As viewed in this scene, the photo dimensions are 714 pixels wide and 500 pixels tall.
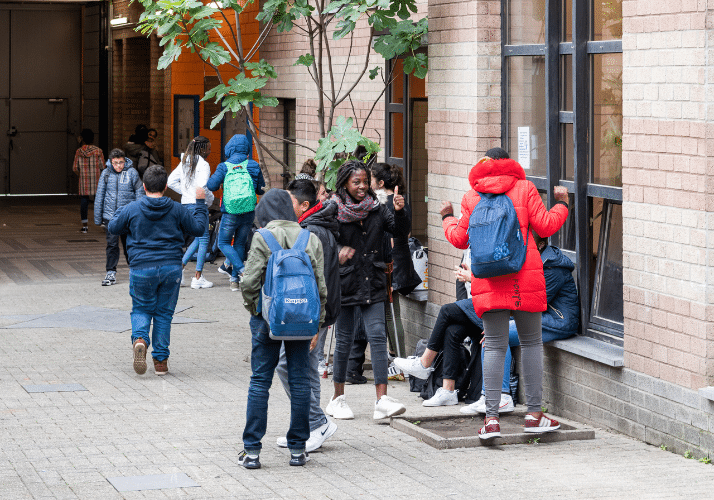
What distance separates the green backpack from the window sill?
631 cm

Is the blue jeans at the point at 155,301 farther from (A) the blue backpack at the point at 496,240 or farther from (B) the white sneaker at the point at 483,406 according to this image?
(A) the blue backpack at the point at 496,240

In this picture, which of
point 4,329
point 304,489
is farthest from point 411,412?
point 4,329

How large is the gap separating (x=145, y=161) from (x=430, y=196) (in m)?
11.0

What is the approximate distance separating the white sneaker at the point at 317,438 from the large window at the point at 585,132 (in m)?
2.05

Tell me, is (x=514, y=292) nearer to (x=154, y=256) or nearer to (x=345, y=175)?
(x=345, y=175)

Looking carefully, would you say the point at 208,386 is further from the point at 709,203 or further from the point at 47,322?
the point at 709,203

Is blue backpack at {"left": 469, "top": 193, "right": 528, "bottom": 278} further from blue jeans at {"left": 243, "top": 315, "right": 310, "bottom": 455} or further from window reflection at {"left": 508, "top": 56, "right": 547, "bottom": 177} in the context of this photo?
window reflection at {"left": 508, "top": 56, "right": 547, "bottom": 177}

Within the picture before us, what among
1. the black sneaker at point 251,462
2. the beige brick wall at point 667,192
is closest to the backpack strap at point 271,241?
the black sneaker at point 251,462

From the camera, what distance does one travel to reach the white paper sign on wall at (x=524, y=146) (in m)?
8.71

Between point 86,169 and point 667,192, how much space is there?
1618 cm

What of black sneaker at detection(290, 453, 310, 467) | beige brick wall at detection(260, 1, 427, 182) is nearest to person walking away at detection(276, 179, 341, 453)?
black sneaker at detection(290, 453, 310, 467)

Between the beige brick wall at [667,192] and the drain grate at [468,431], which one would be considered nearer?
the beige brick wall at [667,192]

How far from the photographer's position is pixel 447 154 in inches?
370

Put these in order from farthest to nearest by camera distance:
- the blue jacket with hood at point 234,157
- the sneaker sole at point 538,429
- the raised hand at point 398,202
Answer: the blue jacket with hood at point 234,157 → the raised hand at point 398,202 → the sneaker sole at point 538,429
